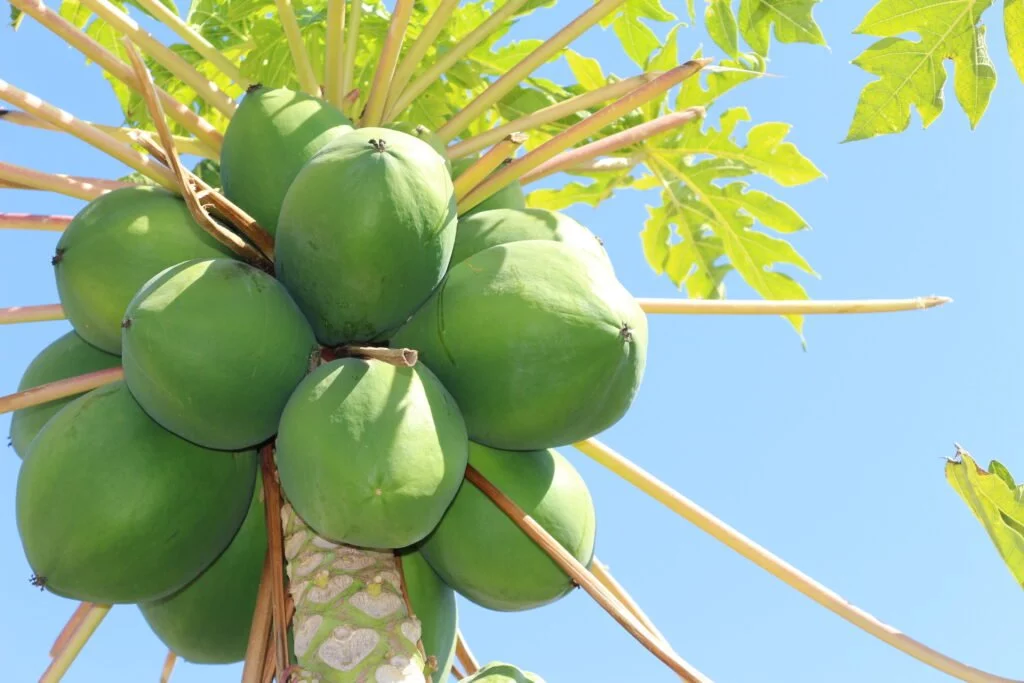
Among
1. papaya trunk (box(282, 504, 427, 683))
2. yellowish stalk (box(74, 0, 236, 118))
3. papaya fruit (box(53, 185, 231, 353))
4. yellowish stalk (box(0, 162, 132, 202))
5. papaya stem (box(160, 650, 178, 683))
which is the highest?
yellowish stalk (box(74, 0, 236, 118))

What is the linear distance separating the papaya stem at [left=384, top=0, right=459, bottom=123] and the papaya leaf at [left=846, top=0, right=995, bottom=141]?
1247mm

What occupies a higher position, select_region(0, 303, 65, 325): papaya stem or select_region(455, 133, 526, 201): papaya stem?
select_region(455, 133, 526, 201): papaya stem

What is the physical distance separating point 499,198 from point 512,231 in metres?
0.32

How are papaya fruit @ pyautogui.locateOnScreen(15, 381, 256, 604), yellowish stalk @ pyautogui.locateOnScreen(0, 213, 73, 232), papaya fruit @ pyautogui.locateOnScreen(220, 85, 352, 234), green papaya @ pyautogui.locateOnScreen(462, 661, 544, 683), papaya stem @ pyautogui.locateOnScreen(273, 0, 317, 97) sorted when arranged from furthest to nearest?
papaya stem @ pyautogui.locateOnScreen(273, 0, 317, 97) < yellowish stalk @ pyautogui.locateOnScreen(0, 213, 73, 232) < papaya fruit @ pyautogui.locateOnScreen(220, 85, 352, 234) < green papaya @ pyautogui.locateOnScreen(462, 661, 544, 683) < papaya fruit @ pyautogui.locateOnScreen(15, 381, 256, 604)

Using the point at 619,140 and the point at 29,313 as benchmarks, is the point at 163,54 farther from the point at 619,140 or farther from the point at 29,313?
the point at 619,140

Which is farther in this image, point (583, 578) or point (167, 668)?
point (167, 668)

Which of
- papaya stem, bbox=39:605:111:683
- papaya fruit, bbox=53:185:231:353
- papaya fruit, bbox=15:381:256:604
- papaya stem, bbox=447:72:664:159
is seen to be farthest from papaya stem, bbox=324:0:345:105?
papaya stem, bbox=39:605:111:683

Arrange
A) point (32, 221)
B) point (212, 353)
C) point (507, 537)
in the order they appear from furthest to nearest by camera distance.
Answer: point (32, 221) → point (507, 537) → point (212, 353)

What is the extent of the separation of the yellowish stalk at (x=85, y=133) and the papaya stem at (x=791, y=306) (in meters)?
1.19

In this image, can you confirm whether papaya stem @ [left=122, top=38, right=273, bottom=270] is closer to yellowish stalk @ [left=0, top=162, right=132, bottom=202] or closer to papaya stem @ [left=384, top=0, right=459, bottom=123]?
yellowish stalk @ [left=0, top=162, right=132, bottom=202]

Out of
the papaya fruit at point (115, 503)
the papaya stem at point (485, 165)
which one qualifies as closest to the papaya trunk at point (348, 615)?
the papaya fruit at point (115, 503)

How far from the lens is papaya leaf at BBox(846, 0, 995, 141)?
9.26ft

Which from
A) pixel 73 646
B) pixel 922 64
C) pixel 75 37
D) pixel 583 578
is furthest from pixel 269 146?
pixel 922 64

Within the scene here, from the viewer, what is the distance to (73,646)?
225 centimetres
